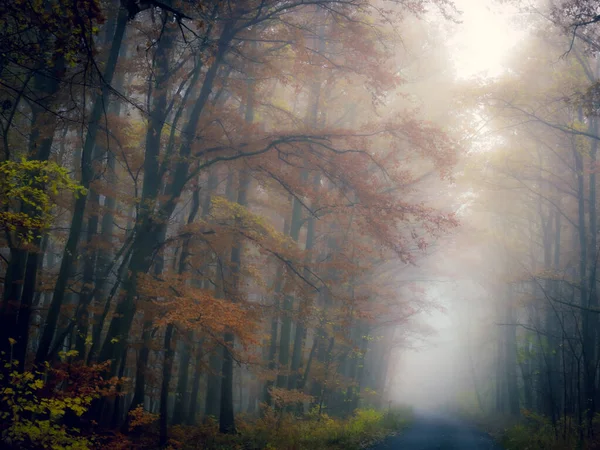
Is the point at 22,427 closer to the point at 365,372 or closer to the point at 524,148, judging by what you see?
the point at 524,148

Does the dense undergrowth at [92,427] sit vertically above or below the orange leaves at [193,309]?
below

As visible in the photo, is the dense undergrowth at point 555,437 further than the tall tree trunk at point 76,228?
Yes

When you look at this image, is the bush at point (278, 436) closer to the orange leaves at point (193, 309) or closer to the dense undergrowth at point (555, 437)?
the orange leaves at point (193, 309)

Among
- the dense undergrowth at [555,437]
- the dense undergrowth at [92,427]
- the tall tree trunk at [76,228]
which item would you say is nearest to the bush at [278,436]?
the dense undergrowth at [92,427]

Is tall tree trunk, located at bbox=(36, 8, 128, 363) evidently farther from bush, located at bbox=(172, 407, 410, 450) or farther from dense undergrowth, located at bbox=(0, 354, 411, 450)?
bush, located at bbox=(172, 407, 410, 450)

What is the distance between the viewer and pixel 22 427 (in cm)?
563

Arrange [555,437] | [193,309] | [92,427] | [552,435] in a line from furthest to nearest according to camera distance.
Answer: [552,435] < [555,437] < [92,427] < [193,309]

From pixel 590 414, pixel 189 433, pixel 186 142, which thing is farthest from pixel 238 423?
pixel 590 414

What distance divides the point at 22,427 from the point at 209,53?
23.1 feet

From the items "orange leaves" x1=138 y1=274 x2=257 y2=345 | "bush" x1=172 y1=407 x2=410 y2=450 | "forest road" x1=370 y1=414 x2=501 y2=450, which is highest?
"orange leaves" x1=138 y1=274 x2=257 y2=345

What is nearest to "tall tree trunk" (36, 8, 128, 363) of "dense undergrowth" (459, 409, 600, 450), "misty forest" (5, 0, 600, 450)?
"misty forest" (5, 0, 600, 450)

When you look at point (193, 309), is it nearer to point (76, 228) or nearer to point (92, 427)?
point (92, 427)

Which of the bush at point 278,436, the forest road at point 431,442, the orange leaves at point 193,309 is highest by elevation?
the orange leaves at point 193,309

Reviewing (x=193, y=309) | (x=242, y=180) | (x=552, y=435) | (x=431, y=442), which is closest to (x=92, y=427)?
(x=193, y=309)
